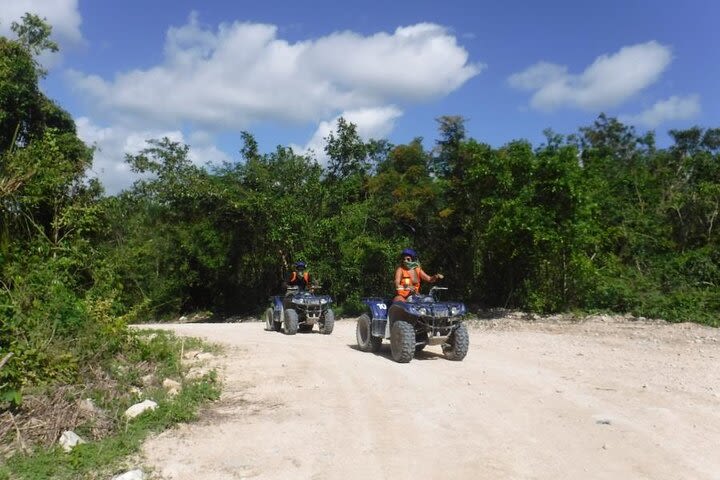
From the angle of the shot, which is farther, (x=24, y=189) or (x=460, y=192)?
(x=460, y=192)

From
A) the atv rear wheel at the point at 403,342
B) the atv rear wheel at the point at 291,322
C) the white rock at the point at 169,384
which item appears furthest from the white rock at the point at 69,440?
the atv rear wheel at the point at 291,322

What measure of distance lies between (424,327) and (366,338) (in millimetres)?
1446

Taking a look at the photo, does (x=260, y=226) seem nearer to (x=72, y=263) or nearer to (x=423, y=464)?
(x=72, y=263)

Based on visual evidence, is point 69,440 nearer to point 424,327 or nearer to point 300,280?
point 424,327

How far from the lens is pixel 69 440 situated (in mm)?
5527

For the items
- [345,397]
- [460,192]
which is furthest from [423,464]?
[460,192]

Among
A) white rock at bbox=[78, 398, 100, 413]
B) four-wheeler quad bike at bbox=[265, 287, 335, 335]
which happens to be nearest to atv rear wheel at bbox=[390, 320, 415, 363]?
white rock at bbox=[78, 398, 100, 413]

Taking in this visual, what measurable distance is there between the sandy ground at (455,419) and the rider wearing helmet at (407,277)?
1066 millimetres

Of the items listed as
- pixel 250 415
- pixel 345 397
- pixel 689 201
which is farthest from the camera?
pixel 689 201

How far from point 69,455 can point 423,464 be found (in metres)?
3.09

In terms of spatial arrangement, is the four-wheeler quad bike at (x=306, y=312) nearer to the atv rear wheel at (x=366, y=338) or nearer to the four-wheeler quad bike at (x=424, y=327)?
the atv rear wheel at (x=366, y=338)

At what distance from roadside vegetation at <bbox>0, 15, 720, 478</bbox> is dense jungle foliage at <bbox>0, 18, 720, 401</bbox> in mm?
49

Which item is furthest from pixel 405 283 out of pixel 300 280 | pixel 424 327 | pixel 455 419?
pixel 300 280

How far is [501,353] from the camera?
10367mm
